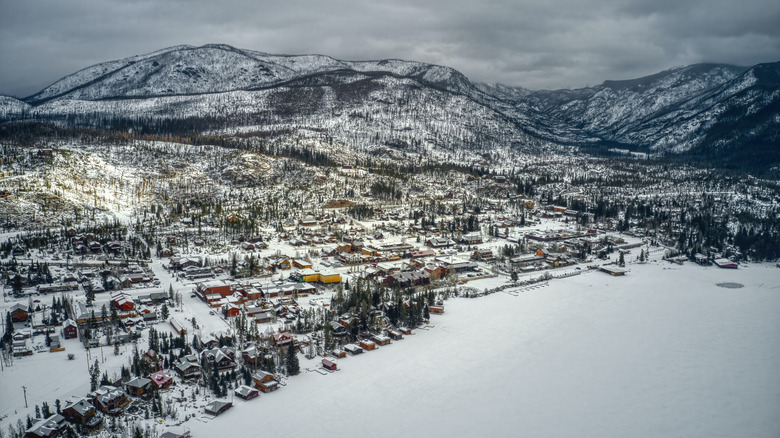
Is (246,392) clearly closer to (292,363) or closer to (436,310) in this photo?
(292,363)

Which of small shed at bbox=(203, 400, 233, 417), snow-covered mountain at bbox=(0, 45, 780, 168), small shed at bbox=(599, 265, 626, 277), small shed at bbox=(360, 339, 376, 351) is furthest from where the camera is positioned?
snow-covered mountain at bbox=(0, 45, 780, 168)

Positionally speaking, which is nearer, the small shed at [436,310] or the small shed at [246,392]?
the small shed at [246,392]

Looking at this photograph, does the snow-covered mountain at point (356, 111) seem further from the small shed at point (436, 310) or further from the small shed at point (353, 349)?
the small shed at point (353, 349)

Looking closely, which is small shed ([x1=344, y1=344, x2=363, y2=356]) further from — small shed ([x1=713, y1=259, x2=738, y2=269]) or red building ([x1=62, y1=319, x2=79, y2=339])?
small shed ([x1=713, y1=259, x2=738, y2=269])

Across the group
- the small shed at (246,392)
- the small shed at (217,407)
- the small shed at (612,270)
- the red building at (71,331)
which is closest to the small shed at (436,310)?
the small shed at (246,392)

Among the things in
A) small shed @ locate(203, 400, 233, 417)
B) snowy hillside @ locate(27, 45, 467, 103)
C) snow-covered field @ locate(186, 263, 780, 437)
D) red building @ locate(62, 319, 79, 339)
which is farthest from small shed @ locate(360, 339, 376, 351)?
snowy hillside @ locate(27, 45, 467, 103)

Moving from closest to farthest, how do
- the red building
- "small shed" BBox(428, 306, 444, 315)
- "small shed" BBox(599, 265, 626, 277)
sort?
the red building → "small shed" BBox(428, 306, 444, 315) → "small shed" BBox(599, 265, 626, 277)

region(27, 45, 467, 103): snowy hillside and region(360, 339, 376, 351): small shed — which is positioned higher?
region(27, 45, 467, 103): snowy hillside

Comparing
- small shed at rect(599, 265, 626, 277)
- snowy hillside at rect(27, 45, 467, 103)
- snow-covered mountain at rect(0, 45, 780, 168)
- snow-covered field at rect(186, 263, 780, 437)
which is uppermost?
snowy hillside at rect(27, 45, 467, 103)

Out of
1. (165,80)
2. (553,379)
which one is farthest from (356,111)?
(553,379)
